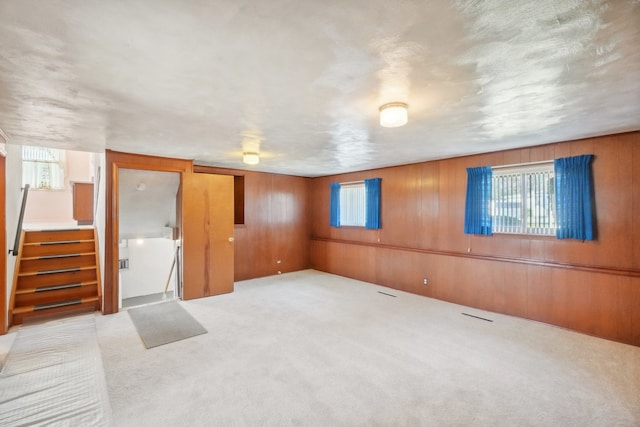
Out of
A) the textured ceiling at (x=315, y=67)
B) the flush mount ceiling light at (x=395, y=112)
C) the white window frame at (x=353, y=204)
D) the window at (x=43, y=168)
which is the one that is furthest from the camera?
the window at (x=43, y=168)

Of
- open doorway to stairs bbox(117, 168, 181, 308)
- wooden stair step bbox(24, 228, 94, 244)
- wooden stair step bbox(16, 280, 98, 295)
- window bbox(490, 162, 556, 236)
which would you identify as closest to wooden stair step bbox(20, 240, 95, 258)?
wooden stair step bbox(24, 228, 94, 244)

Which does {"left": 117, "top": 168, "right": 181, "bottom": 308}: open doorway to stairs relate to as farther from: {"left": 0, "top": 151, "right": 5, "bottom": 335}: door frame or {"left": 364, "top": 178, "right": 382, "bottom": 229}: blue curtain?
{"left": 364, "top": 178, "right": 382, "bottom": 229}: blue curtain

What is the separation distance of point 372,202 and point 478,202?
80.7 inches

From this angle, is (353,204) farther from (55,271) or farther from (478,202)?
(55,271)

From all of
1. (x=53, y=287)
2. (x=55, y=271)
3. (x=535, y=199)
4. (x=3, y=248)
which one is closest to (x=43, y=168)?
(x=55, y=271)

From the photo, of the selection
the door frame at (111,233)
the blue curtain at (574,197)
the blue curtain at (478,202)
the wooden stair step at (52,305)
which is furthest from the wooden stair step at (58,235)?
the blue curtain at (574,197)

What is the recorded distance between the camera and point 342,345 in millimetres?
3105

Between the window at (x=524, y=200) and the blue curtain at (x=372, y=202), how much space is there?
2082 mm

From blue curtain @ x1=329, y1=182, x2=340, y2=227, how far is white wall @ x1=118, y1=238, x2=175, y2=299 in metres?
3.89

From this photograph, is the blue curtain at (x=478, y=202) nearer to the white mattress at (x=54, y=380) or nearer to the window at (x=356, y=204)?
the window at (x=356, y=204)

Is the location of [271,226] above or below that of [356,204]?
below

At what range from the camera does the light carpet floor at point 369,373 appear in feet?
6.69

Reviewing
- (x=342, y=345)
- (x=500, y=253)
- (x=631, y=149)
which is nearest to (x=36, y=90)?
(x=342, y=345)

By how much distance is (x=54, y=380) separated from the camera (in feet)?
8.07
